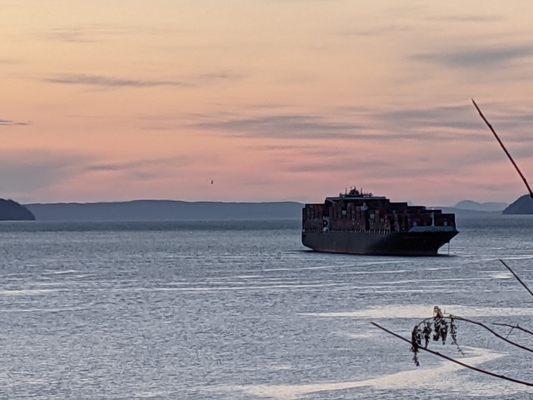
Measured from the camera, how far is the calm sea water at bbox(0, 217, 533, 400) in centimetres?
3300

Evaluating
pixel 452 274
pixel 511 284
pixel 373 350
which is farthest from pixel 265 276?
pixel 373 350

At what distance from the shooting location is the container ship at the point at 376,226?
141875 millimetres

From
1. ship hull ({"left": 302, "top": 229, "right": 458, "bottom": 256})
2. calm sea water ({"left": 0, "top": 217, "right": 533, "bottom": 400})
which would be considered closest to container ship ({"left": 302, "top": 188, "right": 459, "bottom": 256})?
ship hull ({"left": 302, "top": 229, "right": 458, "bottom": 256})

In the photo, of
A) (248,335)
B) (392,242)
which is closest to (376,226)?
(392,242)

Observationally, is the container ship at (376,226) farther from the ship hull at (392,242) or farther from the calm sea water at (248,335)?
the calm sea water at (248,335)

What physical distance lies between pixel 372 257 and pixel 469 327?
9633 cm

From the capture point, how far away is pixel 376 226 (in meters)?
148

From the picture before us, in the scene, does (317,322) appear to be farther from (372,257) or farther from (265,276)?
(372,257)

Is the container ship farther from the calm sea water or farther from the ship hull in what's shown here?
the calm sea water

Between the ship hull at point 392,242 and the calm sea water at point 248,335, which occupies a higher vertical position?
the ship hull at point 392,242

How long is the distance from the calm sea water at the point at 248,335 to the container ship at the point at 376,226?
1297 inches

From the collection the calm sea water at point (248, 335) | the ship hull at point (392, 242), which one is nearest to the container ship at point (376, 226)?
the ship hull at point (392, 242)

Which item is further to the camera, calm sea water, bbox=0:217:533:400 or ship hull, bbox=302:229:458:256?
ship hull, bbox=302:229:458:256

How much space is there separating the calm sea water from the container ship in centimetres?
3295
